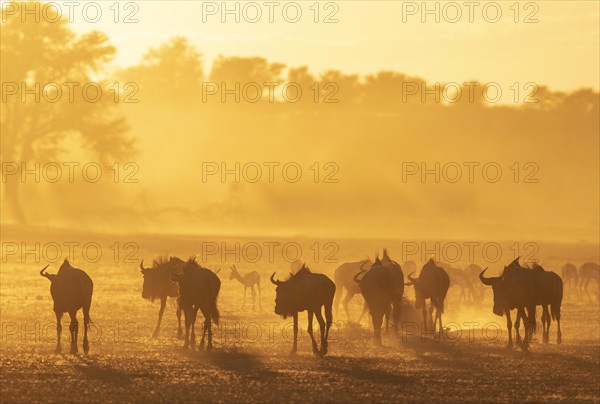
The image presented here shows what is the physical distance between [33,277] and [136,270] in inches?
191

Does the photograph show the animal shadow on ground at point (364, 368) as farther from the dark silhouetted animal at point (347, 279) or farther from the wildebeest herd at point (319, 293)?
the dark silhouetted animal at point (347, 279)

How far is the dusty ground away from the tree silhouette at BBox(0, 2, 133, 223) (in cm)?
4448

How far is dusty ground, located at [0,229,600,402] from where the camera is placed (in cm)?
2155

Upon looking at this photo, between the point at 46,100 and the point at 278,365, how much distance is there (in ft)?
199

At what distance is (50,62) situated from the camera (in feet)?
274

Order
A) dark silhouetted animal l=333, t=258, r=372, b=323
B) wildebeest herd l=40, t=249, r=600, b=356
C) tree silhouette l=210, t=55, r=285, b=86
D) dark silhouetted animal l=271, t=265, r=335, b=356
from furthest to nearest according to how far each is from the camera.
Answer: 1. tree silhouette l=210, t=55, r=285, b=86
2. dark silhouetted animal l=333, t=258, r=372, b=323
3. dark silhouetted animal l=271, t=265, r=335, b=356
4. wildebeest herd l=40, t=249, r=600, b=356

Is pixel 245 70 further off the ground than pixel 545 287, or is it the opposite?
pixel 245 70

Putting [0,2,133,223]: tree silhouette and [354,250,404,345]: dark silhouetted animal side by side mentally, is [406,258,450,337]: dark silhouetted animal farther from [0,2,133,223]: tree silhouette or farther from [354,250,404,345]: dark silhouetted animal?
[0,2,133,223]: tree silhouette

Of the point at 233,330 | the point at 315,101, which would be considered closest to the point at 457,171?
the point at 315,101

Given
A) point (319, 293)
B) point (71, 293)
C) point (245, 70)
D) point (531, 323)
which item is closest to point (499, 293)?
point (531, 323)

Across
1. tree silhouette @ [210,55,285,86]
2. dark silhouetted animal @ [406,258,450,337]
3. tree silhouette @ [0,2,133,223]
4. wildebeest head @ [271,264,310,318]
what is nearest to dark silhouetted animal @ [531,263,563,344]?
dark silhouetted animal @ [406,258,450,337]

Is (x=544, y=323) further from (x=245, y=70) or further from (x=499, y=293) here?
(x=245, y=70)

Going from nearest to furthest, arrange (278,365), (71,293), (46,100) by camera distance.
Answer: (278,365) < (71,293) < (46,100)

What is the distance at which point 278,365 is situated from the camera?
2522cm
